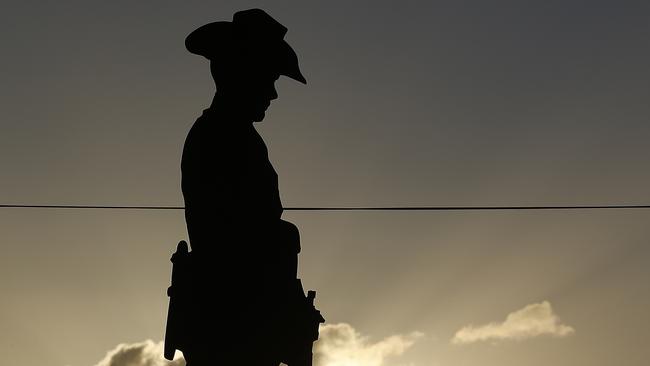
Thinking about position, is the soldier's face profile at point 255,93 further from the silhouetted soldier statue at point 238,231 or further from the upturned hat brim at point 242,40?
the upturned hat brim at point 242,40

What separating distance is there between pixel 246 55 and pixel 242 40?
0.13m

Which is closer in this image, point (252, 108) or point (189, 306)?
point (189, 306)

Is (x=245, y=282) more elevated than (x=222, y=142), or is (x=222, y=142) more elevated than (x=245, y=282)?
(x=222, y=142)

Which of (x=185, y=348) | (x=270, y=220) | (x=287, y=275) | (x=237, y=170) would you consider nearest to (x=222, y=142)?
(x=237, y=170)

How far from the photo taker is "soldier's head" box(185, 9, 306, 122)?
8.10 metres

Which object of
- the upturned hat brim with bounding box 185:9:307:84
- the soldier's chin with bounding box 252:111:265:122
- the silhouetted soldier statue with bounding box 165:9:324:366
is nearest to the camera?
the silhouetted soldier statue with bounding box 165:9:324:366

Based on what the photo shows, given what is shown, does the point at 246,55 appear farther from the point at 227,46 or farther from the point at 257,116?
the point at 257,116

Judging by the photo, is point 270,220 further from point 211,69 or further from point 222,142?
point 211,69

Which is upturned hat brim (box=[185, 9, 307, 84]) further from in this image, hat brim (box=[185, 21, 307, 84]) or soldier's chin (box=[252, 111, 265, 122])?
soldier's chin (box=[252, 111, 265, 122])

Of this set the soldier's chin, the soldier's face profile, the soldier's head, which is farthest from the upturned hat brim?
the soldier's chin

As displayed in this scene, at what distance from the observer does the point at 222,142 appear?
7973mm

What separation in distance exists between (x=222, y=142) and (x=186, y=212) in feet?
2.36

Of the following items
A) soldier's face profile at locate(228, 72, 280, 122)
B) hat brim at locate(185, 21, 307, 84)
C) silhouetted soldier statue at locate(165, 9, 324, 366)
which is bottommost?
silhouetted soldier statue at locate(165, 9, 324, 366)

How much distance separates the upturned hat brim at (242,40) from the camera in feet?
26.6
